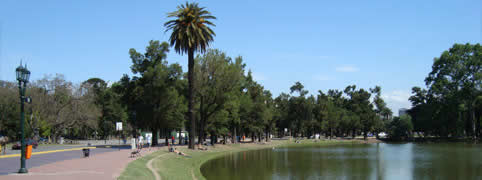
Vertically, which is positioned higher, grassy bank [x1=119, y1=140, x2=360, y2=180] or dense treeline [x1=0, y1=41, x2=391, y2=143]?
dense treeline [x1=0, y1=41, x2=391, y2=143]

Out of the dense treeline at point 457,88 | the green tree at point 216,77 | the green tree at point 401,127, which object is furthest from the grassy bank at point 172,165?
the green tree at point 401,127

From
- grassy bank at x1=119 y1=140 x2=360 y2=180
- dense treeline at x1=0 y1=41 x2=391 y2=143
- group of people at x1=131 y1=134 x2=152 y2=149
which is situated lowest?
grassy bank at x1=119 y1=140 x2=360 y2=180

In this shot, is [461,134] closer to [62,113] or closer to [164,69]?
[164,69]

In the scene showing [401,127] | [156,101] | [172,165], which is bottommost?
[172,165]

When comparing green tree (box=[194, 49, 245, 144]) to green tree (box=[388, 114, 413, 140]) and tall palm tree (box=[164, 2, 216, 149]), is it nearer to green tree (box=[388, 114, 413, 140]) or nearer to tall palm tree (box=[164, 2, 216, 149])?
tall palm tree (box=[164, 2, 216, 149])

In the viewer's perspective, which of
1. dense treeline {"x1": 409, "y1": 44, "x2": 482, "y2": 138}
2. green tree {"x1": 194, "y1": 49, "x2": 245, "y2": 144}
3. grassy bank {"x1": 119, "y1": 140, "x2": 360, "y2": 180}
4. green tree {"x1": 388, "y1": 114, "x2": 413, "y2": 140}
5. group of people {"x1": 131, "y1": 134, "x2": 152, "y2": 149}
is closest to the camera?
grassy bank {"x1": 119, "y1": 140, "x2": 360, "y2": 180}

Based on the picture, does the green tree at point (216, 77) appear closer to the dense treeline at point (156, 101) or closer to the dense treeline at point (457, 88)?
the dense treeline at point (156, 101)

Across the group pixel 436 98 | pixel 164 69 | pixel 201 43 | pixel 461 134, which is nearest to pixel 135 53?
pixel 164 69

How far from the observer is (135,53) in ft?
182

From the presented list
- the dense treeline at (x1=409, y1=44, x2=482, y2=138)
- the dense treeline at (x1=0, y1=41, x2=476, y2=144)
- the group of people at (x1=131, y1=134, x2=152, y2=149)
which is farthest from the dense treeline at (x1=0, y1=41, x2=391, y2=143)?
the dense treeline at (x1=409, y1=44, x2=482, y2=138)

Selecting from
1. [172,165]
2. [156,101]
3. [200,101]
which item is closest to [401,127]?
[200,101]

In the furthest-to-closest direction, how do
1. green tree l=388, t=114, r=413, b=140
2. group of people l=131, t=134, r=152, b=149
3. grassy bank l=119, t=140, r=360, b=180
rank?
1. green tree l=388, t=114, r=413, b=140
2. group of people l=131, t=134, r=152, b=149
3. grassy bank l=119, t=140, r=360, b=180

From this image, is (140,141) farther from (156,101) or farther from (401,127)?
(401,127)

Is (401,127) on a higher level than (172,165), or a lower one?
higher
